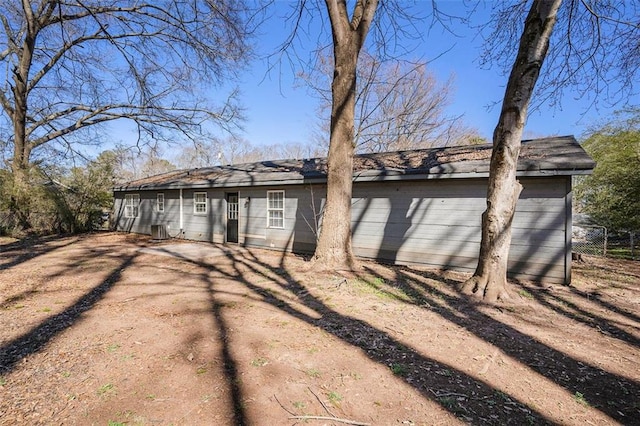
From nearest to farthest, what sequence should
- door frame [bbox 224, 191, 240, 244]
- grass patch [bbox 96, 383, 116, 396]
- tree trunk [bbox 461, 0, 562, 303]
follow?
1. grass patch [bbox 96, 383, 116, 396]
2. tree trunk [bbox 461, 0, 562, 303]
3. door frame [bbox 224, 191, 240, 244]

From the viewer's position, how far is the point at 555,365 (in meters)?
3.23

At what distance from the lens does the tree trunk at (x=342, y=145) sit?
277 inches

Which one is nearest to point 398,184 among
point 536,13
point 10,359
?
point 536,13

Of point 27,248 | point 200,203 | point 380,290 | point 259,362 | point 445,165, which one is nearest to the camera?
point 259,362

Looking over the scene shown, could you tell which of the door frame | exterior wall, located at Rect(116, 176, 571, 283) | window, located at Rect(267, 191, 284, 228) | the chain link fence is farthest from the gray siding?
the chain link fence

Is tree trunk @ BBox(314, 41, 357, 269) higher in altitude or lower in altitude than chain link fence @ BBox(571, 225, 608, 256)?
higher

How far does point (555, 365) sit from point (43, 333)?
5.50m

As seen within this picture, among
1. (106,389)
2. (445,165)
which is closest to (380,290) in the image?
(445,165)

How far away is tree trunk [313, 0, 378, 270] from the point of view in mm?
Answer: 7027

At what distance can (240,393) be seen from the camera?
2617 mm

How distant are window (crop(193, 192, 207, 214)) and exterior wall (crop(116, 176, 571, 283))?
592 mm

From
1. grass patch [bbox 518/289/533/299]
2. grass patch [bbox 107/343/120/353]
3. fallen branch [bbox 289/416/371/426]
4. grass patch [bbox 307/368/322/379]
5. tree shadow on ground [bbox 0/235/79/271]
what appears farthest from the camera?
tree shadow on ground [bbox 0/235/79/271]

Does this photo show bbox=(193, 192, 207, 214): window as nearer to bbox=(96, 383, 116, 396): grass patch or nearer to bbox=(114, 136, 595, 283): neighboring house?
bbox=(114, 136, 595, 283): neighboring house

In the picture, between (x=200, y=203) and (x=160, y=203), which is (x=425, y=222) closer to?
(x=200, y=203)
